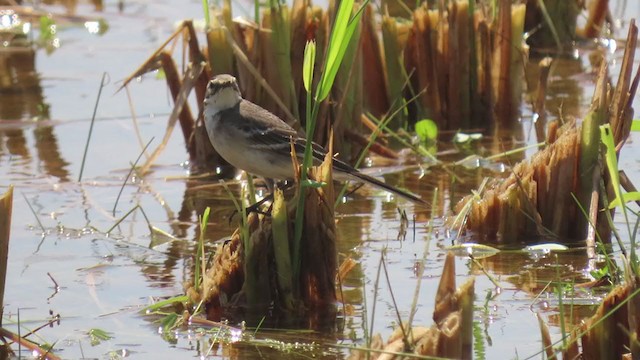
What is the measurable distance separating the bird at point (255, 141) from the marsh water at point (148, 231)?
432 mm

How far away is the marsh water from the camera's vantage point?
584 cm

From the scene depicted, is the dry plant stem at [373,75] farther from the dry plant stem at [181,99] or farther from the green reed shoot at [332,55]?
the green reed shoot at [332,55]

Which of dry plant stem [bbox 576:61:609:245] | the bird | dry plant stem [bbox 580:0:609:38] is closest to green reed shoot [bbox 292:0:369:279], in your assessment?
the bird

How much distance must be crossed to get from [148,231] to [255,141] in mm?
948

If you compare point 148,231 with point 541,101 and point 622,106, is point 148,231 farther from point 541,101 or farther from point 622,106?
point 622,106

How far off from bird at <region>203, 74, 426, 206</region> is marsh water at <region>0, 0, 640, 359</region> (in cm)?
43

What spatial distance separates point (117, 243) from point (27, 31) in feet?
20.5

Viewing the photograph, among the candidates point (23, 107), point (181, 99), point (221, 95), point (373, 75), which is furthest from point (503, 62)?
point (23, 107)

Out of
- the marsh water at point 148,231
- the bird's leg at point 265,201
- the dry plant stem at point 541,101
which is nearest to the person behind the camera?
the marsh water at point 148,231

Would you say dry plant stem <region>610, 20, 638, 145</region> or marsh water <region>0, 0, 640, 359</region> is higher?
dry plant stem <region>610, 20, 638, 145</region>

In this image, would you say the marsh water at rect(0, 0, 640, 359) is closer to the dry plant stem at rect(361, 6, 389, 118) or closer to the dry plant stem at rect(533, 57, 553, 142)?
the dry plant stem at rect(533, 57, 553, 142)

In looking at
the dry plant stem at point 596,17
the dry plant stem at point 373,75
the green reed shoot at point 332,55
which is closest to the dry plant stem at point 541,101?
the dry plant stem at point 373,75

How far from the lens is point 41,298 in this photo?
6516 mm

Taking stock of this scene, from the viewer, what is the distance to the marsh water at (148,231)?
5840mm
